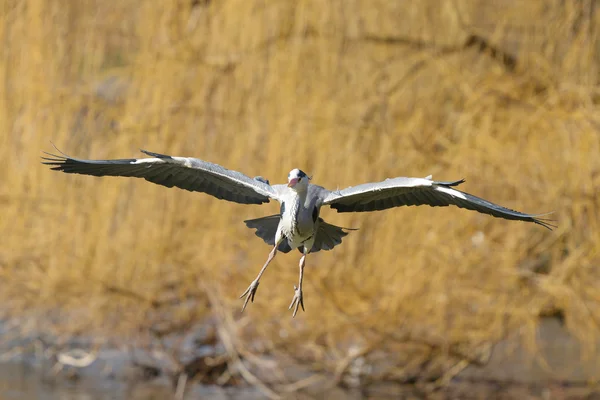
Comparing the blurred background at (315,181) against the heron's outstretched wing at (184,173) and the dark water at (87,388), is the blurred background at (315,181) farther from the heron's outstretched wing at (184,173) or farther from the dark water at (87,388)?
the heron's outstretched wing at (184,173)

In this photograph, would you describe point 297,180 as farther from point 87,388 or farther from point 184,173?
point 87,388

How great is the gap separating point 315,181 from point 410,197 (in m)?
4.60

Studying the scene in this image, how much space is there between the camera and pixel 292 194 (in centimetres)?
506

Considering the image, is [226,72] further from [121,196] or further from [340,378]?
[340,378]

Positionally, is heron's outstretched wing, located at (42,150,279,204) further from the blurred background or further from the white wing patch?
the blurred background

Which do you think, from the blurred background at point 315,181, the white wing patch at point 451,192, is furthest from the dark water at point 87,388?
the white wing patch at point 451,192

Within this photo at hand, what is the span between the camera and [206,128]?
36.8 feet

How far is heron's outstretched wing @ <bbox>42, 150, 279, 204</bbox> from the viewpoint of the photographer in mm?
5047

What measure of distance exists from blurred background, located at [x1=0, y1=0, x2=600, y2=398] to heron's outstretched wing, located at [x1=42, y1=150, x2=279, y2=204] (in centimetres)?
482

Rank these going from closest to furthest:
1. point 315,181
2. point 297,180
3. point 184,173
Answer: point 297,180
point 184,173
point 315,181

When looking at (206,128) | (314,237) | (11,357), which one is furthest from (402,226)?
(314,237)

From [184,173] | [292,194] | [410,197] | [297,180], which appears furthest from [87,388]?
[297,180]

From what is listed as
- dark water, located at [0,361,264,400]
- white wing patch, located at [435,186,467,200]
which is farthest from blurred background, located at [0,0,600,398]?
white wing patch, located at [435,186,467,200]

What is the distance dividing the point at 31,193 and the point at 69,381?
1867 mm
